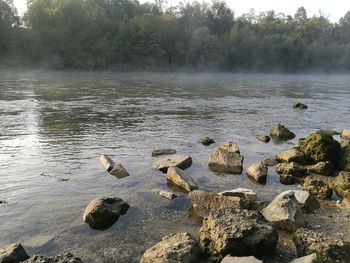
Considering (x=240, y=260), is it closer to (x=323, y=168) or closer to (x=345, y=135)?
(x=323, y=168)

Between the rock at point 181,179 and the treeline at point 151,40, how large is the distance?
216 feet

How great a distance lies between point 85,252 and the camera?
6.27 metres

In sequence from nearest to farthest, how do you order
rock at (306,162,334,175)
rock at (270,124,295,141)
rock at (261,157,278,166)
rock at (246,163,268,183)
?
rock at (246,163,268,183), rock at (306,162,334,175), rock at (261,157,278,166), rock at (270,124,295,141)

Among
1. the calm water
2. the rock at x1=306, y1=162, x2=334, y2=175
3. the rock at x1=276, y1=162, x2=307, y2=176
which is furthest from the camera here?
the rock at x1=306, y1=162, x2=334, y2=175

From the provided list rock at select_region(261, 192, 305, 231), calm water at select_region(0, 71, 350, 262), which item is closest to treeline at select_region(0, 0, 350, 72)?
calm water at select_region(0, 71, 350, 262)

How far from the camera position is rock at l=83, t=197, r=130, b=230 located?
720 cm

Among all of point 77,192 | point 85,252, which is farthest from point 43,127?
point 85,252

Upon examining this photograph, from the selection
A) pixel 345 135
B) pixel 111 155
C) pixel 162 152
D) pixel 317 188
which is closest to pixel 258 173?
pixel 317 188

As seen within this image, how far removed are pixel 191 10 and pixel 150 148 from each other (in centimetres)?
10631

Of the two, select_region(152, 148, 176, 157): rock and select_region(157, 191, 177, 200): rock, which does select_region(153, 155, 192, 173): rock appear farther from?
select_region(157, 191, 177, 200): rock

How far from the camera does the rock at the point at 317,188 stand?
887 centimetres

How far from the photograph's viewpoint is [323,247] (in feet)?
18.4

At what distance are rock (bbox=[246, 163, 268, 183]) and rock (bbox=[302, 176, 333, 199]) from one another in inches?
44.9

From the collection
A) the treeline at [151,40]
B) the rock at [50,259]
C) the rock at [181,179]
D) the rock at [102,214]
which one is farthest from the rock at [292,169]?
the treeline at [151,40]
